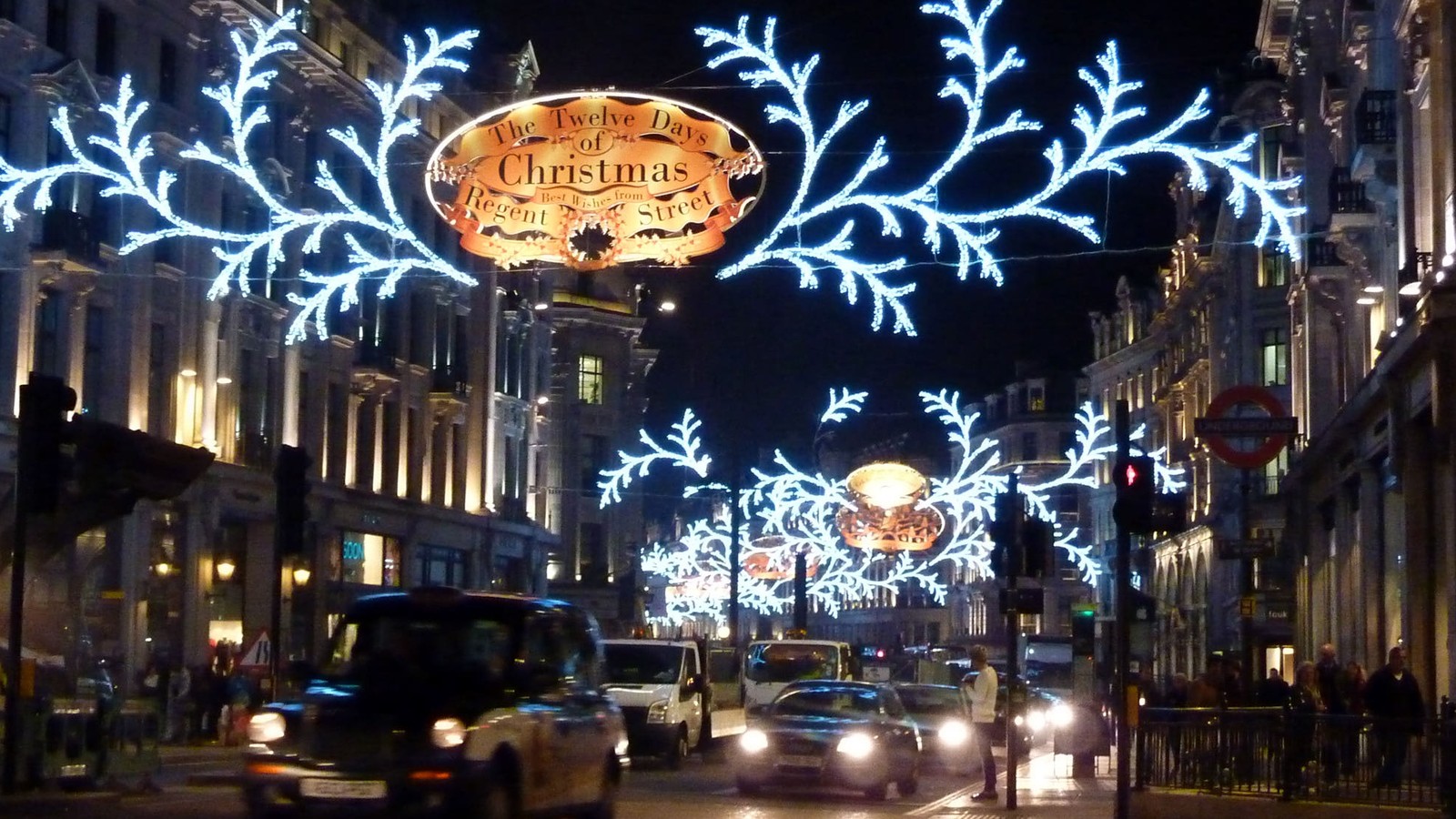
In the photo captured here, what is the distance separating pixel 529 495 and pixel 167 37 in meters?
29.8

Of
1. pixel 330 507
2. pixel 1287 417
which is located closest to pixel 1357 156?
pixel 1287 417

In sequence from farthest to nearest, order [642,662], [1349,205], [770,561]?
[770,561] < [1349,205] < [642,662]

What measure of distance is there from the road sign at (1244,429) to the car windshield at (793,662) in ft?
62.4

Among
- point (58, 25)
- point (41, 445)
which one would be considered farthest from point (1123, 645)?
point (58, 25)

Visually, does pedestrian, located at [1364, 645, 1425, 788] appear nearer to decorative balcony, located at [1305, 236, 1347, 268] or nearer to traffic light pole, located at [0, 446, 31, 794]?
traffic light pole, located at [0, 446, 31, 794]

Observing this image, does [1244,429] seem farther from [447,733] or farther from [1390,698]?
[447,733]

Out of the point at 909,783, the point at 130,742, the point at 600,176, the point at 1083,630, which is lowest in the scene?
the point at 909,783

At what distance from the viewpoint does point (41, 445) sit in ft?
69.1

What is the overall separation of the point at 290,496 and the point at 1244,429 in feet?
33.0

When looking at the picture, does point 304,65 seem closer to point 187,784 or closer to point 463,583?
point 463,583

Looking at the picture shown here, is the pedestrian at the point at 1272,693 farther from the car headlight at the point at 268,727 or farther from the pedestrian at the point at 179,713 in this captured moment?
the car headlight at the point at 268,727

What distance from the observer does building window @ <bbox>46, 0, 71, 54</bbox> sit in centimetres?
3950

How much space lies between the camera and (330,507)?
172 feet

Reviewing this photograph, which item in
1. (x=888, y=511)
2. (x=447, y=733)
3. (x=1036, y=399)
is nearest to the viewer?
(x=447, y=733)
